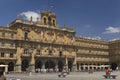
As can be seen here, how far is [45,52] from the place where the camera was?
75.8 m

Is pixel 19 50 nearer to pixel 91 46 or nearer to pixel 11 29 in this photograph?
pixel 11 29

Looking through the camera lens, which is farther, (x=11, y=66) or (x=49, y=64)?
(x=49, y=64)

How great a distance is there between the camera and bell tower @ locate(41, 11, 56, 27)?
7850 centimetres

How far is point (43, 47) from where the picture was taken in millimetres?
75500

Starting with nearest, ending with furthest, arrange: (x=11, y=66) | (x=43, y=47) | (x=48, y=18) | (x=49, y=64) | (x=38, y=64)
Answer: (x=11, y=66), (x=38, y=64), (x=43, y=47), (x=49, y=64), (x=48, y=18)

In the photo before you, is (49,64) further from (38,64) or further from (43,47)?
(43,47)

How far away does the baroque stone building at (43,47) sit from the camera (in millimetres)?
67250

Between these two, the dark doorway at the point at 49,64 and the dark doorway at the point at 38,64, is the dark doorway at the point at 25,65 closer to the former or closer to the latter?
the dark doorway at the point at 38,64

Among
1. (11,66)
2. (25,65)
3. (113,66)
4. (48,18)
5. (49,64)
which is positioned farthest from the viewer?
(113,66)

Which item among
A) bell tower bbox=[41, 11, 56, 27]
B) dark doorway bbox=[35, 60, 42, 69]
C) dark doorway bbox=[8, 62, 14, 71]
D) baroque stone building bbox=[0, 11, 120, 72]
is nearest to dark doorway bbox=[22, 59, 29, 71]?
baroque stone building bbox=[0, 11, 120, 72]

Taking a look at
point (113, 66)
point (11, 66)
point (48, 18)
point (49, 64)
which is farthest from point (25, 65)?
point (113, 66)

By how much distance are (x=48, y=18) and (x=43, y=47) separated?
11337 millimetres

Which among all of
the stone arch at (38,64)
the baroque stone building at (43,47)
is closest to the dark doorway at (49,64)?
the baroque stone building at (43,47)

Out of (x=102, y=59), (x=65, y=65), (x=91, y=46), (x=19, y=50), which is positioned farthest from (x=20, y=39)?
(x=102, y=59)
